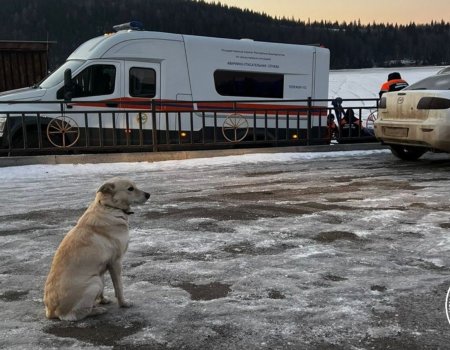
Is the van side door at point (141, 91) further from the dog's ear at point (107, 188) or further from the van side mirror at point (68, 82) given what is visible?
the dog's ear at point (107, 188)

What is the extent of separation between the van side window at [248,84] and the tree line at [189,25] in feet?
123

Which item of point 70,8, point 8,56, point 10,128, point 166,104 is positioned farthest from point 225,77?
point 70,8

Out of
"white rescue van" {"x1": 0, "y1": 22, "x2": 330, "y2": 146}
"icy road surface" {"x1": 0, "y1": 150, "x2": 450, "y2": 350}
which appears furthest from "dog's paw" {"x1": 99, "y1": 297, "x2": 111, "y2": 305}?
"white rescue van" {"x1": 0, "y1": 22, "x2": 330, "y2": 146}

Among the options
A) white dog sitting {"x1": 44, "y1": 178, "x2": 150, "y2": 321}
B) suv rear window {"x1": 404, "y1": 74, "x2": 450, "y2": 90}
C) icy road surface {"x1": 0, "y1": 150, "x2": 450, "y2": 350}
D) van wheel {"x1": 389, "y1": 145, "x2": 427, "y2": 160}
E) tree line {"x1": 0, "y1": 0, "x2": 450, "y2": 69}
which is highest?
tree line {"x1": 0, "y1": 0, "x2": 450, "y2": 69}

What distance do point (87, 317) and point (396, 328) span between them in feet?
6.17

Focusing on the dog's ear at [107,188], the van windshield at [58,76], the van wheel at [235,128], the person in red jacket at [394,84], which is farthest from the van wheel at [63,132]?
the dog's ear at [107,188]

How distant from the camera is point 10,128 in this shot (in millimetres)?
10414

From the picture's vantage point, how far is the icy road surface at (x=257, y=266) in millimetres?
2846

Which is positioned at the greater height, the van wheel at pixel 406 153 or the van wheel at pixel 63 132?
the van wheel at pixel 63 132

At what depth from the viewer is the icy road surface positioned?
285cm

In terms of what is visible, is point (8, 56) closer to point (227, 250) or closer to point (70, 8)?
point (227, 250)

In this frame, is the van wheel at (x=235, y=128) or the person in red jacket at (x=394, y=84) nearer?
the person in red jacket at (x=394, y=84)

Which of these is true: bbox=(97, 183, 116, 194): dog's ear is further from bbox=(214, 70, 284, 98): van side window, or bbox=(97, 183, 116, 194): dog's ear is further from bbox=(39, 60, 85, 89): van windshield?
bbox=(214, 70, 284, 98): van side window

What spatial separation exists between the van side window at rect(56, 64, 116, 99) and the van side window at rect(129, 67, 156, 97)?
0.46 metres
